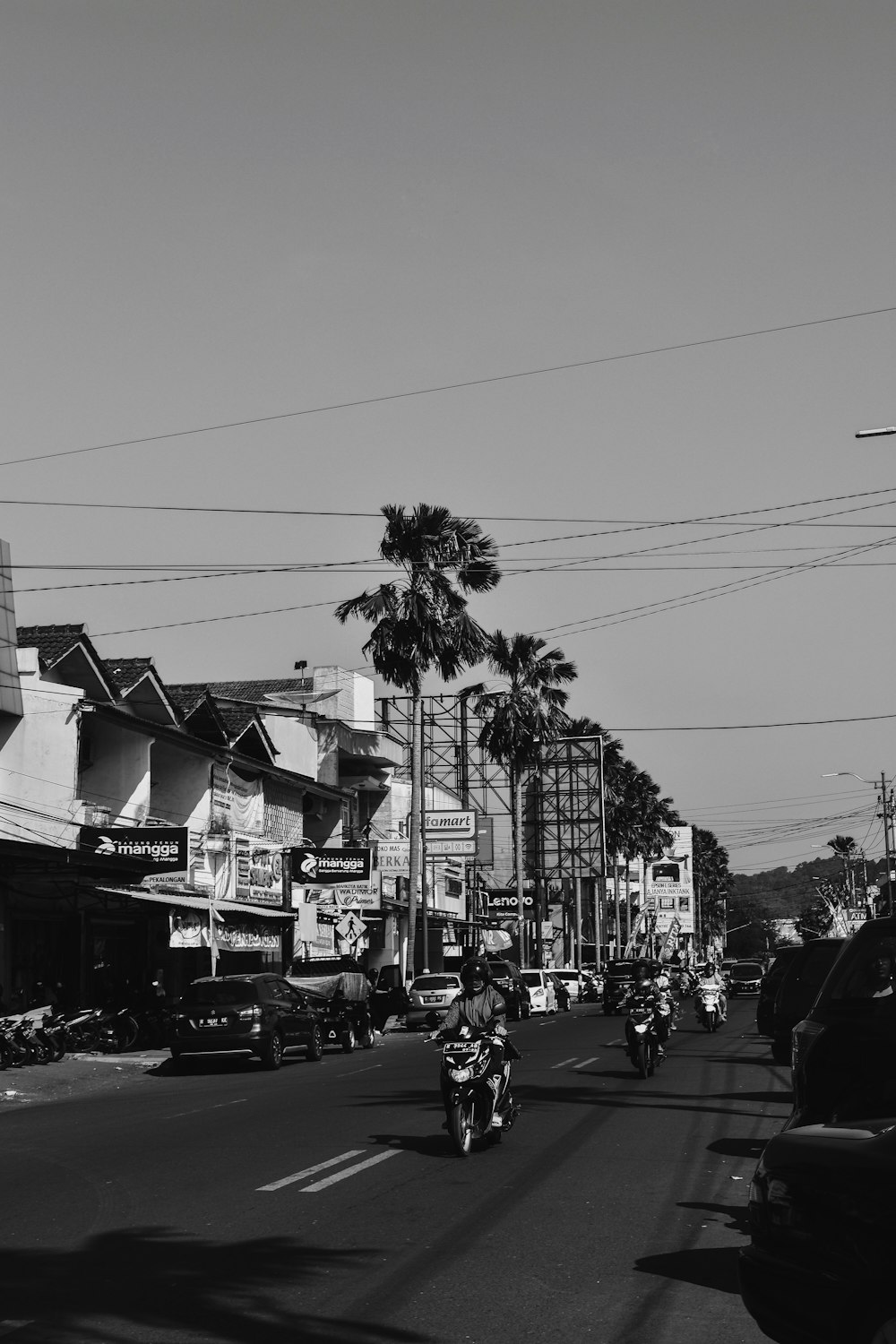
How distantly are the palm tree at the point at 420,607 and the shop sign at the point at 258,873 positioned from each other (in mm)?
3918

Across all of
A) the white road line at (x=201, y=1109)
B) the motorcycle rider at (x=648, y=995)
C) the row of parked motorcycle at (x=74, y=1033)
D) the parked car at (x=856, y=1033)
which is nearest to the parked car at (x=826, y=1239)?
the parked car at (x=856, y=1033)

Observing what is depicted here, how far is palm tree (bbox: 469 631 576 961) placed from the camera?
6128 cm

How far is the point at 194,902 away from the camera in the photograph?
32875 millimetres

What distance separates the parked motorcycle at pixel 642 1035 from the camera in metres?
20.6

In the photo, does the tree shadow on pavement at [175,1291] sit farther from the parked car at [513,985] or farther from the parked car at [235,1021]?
the parked car at [513,985]

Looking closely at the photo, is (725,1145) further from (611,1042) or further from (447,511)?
(447,511)

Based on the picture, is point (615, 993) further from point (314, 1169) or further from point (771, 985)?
point (314, 1169)

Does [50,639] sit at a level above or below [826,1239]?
above

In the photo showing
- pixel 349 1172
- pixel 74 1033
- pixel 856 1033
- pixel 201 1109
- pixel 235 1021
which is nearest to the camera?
pixel 856 1033

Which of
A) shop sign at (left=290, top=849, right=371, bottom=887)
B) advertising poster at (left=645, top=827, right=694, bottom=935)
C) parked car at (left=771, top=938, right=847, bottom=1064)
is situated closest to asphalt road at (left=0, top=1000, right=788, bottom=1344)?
parked car at (left=771, top=938, right=847, bottom=1064)

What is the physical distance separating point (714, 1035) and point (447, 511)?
17016 millimetres

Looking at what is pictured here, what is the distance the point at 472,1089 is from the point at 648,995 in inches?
330

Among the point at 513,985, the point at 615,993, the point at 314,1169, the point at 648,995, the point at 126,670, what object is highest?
the point at 126,670

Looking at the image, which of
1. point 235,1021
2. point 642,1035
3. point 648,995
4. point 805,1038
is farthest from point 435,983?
point 805,1038
